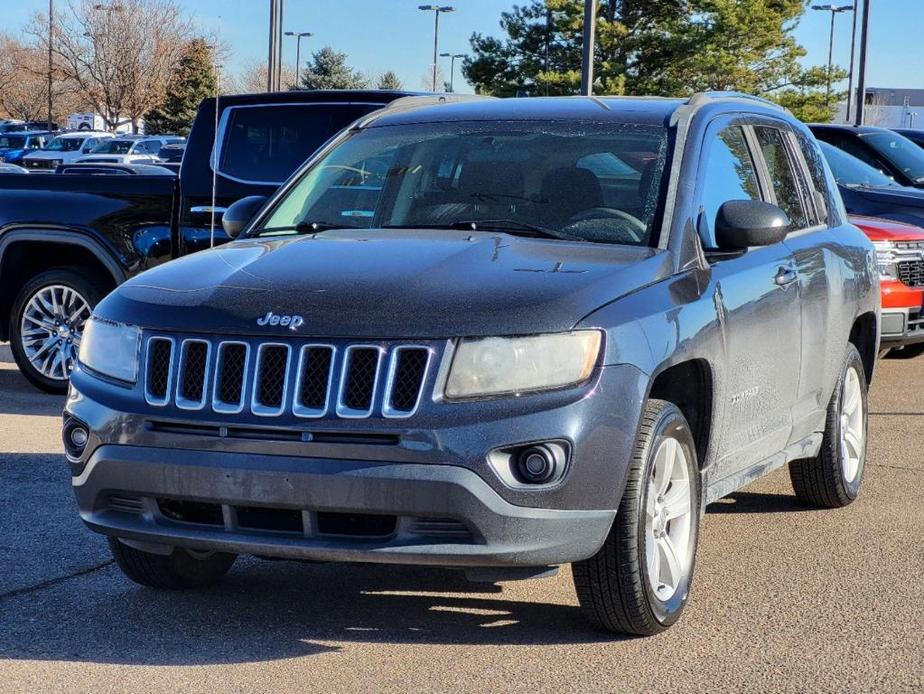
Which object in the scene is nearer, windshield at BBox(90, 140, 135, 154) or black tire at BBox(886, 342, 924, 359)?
black tire at BBox(886, 342, 924, 359)

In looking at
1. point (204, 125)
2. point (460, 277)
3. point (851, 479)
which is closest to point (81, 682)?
point (460, 277)

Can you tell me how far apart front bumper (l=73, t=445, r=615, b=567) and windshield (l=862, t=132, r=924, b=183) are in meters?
11.7

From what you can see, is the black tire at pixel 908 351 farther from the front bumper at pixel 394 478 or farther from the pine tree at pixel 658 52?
the pine tree at pixel 658 52

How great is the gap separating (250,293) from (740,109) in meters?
2.46

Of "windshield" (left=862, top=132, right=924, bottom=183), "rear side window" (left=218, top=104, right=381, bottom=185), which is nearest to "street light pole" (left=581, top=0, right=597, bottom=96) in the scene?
"windshield" (left=862, top=132, right=924, bottom=183)

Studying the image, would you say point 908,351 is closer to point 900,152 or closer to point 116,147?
point 900,152

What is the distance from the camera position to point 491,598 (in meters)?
5.23

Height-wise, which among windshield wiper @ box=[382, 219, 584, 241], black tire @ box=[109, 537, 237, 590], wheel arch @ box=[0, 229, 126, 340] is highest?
windshield wiper @ box=[382, 219, 584, 241]

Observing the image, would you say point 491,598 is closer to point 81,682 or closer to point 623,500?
point 623,500

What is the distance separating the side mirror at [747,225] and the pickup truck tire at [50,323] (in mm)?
5814

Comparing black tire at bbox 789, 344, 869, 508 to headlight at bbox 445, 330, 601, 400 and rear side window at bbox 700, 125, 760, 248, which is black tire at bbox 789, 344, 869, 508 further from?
headlight at bbox 445, 330, 601, 400

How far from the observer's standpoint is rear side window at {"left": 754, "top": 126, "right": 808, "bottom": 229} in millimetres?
6141

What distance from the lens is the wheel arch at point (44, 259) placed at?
9766mm

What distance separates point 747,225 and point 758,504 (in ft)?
7.08
